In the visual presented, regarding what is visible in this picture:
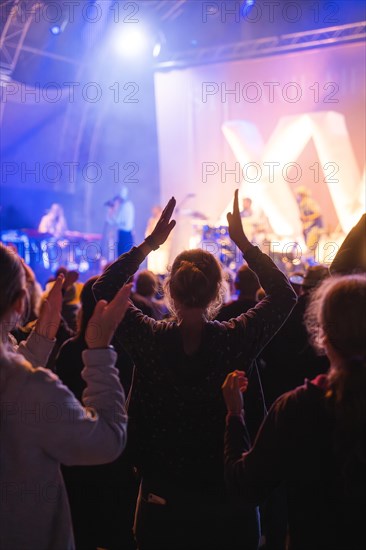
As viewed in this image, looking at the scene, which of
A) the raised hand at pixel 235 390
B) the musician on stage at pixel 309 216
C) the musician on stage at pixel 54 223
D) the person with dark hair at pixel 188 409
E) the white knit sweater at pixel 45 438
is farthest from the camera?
the musician on stage at pixel 54 223

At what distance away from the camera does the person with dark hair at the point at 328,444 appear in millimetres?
1124

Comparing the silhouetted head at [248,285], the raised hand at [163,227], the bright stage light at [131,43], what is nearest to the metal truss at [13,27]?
the bright stage light at [131,43]

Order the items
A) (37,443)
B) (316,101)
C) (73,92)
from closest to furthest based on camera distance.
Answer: (37,443) → (316,101) → (73,92)

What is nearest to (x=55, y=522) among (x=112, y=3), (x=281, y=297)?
(x=281, y=297)

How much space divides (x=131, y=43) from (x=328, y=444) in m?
11.8

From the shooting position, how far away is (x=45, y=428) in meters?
1.22

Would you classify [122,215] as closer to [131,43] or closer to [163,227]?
[131,43]

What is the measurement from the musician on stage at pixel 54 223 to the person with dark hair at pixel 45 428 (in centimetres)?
1042

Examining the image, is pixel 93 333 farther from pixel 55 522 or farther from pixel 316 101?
pixel 316 101

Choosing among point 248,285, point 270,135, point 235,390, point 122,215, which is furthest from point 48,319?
point 122,215

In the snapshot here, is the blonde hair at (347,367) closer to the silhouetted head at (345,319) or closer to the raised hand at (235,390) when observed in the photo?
the silhouetted head at (345,319)

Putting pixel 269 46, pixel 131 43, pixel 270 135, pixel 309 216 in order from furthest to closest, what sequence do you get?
pixel 131 43, pixel 270 135, pixel 269 46, pixel 309 216

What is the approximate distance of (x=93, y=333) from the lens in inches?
51.2

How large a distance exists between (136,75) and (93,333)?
1192 cm
